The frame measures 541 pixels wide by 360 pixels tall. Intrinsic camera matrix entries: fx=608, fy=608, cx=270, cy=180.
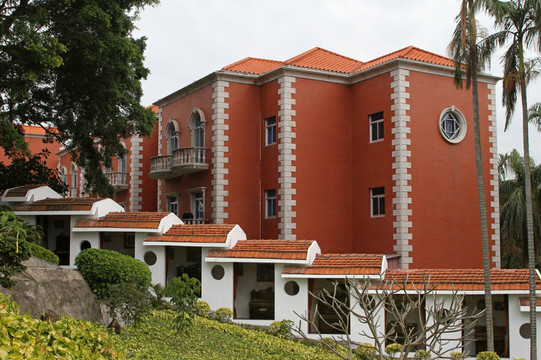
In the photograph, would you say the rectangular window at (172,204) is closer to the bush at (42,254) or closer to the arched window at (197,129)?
the arched window at (197,129)

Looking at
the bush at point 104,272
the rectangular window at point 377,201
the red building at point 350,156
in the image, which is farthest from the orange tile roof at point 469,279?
the bush at point 104,272

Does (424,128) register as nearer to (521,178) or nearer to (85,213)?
(521,178)

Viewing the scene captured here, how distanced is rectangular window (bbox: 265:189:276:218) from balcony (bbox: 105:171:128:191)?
10783 mm

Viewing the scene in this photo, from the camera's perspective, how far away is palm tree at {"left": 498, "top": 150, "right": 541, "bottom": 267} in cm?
2761

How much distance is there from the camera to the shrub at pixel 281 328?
18047 millimetres

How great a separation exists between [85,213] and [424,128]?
1338 centimetres

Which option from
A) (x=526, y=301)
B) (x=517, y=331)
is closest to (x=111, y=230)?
(x=517, y=331)

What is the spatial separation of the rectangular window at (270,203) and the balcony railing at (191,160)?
9.55ft

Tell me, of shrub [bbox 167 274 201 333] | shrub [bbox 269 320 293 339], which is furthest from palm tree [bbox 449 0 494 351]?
shrub [bbox 167 274 201 333]

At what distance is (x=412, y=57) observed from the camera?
978 inches

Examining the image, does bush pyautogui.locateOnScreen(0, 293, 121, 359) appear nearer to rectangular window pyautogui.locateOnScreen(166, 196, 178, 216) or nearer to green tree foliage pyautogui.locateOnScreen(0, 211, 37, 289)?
green tree foliage pyautogui.locateOnScreen(0, 211, 37, 289)

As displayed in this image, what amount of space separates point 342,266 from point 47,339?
12.9 meters

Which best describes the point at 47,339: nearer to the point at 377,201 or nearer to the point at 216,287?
the point at 216,287

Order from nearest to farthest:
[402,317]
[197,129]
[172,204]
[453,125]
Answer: [402,317], [453,125], [197,129], [172,204]
